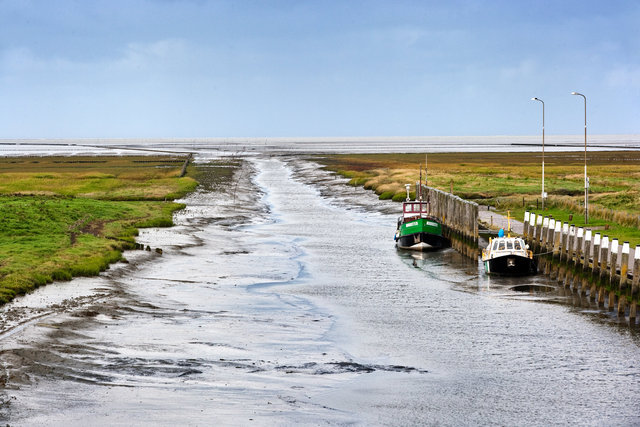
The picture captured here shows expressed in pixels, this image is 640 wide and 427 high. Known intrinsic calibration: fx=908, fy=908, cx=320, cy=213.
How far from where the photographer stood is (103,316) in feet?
106

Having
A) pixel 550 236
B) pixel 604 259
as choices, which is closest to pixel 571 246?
pixel 550 236

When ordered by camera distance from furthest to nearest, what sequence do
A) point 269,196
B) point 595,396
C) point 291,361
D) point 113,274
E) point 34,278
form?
1. point 269,196
2. point 113,274
3. point 34,278
4. point 291,361
5. point 595,396

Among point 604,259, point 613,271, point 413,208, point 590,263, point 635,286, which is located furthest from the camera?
point 413,208

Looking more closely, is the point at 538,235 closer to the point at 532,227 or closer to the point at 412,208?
the point at 532,227

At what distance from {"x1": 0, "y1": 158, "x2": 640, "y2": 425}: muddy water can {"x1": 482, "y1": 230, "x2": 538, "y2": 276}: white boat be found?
1.07 metres

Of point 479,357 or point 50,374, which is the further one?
point 479,357

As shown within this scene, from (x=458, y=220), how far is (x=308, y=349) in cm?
3176

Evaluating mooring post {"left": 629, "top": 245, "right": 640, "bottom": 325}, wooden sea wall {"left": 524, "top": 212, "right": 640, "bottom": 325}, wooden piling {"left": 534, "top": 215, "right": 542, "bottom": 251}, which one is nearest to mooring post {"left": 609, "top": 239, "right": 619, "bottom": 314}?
wooden sea wall {"left": 524, "top": 212, "right": 640, "bottom": 325}

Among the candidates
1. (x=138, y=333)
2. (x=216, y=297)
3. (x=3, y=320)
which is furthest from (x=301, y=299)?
(x=3, y=320)

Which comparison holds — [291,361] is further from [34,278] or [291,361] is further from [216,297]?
[34,278]

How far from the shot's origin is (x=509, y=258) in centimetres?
4519

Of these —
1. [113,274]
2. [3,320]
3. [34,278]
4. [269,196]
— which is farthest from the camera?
[269,196]

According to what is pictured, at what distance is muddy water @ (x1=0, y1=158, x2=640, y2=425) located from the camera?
22.3 metres

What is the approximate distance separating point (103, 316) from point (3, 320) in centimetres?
373
